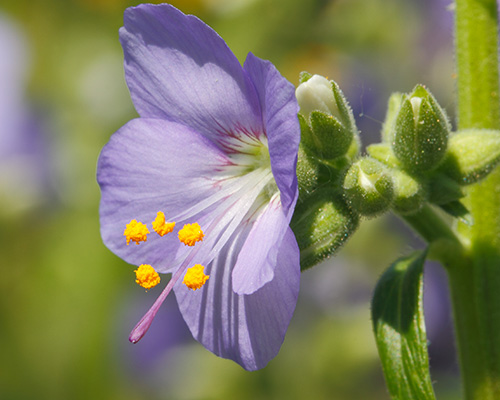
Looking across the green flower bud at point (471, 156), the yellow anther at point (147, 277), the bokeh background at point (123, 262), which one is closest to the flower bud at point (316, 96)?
the green flower bud at point (471, 156)

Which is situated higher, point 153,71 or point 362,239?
point 153,71

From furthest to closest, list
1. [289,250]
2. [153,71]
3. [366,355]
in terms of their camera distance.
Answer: [366,355] → [153,71] → [289,250]

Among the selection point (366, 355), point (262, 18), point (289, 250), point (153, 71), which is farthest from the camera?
point (262, 18)

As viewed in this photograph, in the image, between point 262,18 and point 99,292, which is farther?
point 262,18

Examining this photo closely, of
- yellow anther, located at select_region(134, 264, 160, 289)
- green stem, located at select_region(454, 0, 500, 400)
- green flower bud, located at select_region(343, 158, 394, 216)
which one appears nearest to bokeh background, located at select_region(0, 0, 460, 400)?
green stem, located at select_region(454, 0, 500, 400)

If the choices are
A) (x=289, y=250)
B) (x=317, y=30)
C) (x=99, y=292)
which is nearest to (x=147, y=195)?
(x=289, y=250)

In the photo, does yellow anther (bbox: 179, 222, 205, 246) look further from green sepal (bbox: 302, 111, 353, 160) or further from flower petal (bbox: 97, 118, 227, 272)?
green sepal (bbox: 302, 111, 353, 160)

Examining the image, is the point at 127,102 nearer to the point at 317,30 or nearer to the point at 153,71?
the point at 317,30
